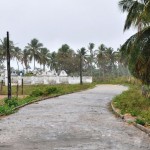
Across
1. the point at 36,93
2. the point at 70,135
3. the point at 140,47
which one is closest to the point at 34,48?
the point at 36,93

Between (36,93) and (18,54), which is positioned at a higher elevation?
(18,54)

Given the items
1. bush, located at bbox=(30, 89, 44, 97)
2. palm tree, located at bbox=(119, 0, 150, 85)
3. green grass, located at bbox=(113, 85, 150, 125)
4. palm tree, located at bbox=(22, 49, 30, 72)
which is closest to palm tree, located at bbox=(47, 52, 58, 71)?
palm tree, located at bbox=(22, 49, 30, 72)

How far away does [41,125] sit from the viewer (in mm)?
15656

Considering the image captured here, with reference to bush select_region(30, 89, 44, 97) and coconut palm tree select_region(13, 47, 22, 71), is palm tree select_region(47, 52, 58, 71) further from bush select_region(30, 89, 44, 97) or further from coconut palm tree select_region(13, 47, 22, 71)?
bush select_region(30, 89, 44, 97)

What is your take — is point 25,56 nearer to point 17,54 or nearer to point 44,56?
point 17,54

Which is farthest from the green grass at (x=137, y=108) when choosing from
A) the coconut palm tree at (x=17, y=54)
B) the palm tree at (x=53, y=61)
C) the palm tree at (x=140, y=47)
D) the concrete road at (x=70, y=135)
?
the palm tree at (x=53, y=61)

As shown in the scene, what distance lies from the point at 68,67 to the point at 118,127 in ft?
352

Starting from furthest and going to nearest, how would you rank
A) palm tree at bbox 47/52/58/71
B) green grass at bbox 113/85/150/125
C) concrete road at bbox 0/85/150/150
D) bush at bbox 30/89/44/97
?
palm tree at bbox 47/52/58/71 < bush at bbox 30/89/44/97 < green grass at bbox 113/85/150/125 < concrete road at bbox 0/85/150/150

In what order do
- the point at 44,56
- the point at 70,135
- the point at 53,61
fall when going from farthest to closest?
the point at 53,61, the point at 44,56, the point at 70,135

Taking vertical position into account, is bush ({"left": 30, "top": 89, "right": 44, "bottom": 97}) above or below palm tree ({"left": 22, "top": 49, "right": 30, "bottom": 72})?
below

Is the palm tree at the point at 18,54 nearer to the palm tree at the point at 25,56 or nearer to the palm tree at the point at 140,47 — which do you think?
the palm tree at the point at 25,56

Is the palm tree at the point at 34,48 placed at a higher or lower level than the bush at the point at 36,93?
higher

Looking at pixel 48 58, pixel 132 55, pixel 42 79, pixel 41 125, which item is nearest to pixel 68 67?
pixel 48 58

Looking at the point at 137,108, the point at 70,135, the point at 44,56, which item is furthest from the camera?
the point at 44,56
